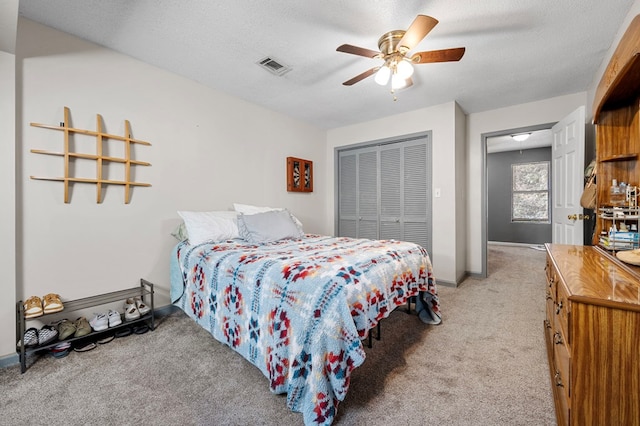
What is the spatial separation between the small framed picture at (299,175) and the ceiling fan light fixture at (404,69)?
213 centimetres

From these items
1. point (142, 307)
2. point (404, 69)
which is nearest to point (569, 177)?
point (404, 69)

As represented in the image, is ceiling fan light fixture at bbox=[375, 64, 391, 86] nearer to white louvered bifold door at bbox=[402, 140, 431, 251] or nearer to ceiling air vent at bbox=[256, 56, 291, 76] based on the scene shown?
ceiling air vent at bbox=[256, 56, 291, 76]

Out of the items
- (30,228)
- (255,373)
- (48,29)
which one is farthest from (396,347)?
(48,29)

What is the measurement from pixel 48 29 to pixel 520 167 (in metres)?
8.48

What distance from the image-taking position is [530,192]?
6.56 metres

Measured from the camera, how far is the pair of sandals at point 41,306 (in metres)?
1.76

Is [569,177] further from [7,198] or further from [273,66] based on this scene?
[7,198]

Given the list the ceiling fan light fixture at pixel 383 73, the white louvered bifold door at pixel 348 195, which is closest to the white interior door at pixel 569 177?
the ceiling fan light fixture at pixel 383 73

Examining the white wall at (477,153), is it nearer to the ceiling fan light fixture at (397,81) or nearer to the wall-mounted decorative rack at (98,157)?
the ceiling fan light fixture at (397,81)

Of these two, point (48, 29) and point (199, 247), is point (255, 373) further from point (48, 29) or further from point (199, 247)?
point (48, 29)

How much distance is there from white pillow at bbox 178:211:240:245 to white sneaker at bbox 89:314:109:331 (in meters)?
0.83

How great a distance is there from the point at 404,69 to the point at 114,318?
3.00 m

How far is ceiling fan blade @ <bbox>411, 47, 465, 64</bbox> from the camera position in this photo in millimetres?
1842

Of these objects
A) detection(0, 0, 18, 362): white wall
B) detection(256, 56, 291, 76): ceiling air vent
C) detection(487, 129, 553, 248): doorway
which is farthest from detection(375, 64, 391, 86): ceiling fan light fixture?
detection(487, 129, 553, 248): doorway
